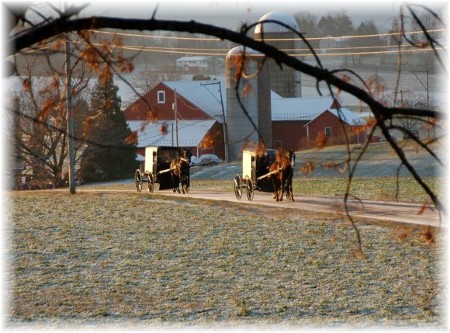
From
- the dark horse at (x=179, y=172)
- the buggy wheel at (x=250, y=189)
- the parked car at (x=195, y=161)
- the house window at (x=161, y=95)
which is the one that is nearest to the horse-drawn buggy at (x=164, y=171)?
the dark horse at (x=179, y=172)

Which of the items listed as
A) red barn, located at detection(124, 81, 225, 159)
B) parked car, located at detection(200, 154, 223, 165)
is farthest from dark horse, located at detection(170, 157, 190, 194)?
red barn, located at detection(124, 81, 225, 159)

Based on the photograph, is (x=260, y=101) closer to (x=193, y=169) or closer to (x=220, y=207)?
(x=193, y=169)

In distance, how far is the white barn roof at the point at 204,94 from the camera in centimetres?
6781

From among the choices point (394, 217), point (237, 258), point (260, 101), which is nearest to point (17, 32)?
point (237, 258)

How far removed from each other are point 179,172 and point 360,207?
7800mm

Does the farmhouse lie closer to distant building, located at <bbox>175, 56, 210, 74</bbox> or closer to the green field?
distant building, located at <bbox>175, 56, 210, 74</bbox>

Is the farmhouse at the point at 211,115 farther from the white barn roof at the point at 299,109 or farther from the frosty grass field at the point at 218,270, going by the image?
the frosty grass field at the point at 218,270

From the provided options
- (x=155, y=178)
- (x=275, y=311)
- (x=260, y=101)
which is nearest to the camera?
(x=275, y=311)

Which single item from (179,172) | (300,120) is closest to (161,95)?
(300,120)

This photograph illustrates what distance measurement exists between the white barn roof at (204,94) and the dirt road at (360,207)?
121 feet

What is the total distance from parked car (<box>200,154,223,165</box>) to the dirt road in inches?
1235

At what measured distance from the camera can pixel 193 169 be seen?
56188 millimetres

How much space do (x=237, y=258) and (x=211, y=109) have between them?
49.9 metres

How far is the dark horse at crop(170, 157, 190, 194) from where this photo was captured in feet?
97.6
